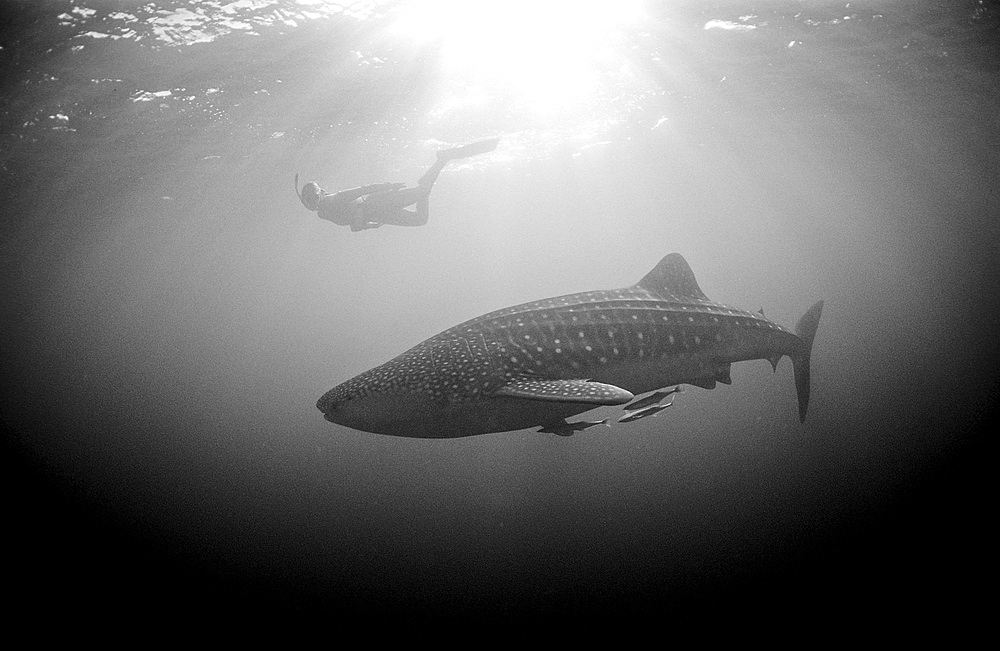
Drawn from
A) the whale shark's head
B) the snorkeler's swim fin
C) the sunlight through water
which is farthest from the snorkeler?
the whale shark's head

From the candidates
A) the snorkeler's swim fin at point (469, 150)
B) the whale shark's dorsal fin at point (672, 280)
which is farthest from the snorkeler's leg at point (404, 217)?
the whale shark's dorsal fin at point (672, 280)

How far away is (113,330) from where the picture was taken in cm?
10288

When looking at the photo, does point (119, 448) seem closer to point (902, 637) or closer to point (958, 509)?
point (902, 637)

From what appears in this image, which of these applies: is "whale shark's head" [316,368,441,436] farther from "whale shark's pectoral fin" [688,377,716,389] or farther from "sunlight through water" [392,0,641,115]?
"sunlight through water" [392,0,641,115]

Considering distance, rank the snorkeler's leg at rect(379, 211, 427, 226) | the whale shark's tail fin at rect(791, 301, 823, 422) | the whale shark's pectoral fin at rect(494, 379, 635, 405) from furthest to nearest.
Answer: the snorkeler's leg at rect(379, 211, 427, 226) < the whale shark's tail fin at rect(791, 301, 823, 422) < the whale shark's pectoral fin at rect(494, 379, 635, 405)

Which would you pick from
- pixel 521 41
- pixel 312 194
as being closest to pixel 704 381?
pixel 312 194

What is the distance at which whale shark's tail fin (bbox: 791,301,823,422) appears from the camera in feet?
18.7

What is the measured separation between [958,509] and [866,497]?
1243 mm

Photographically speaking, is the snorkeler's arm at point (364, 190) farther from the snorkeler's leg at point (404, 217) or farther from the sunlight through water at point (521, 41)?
the sunlight through water at point (521, 41)

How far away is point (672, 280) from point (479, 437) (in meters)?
10.2

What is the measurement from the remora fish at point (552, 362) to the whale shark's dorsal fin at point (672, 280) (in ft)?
0.06

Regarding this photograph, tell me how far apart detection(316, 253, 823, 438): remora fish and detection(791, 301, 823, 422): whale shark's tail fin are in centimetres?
67

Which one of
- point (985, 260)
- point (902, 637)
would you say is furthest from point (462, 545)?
point (985, 260)

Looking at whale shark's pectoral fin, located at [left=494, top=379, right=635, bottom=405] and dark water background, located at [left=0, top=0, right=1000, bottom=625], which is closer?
whale shark's pectoral fin, located at [left=494, top=379, right=635, bottom=405]
